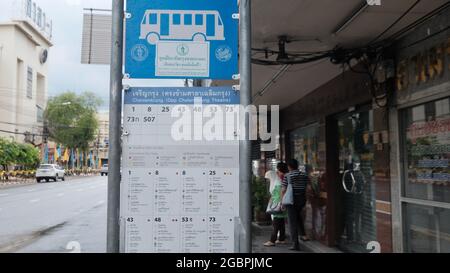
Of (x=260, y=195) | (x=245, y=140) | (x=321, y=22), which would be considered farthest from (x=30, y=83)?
(x=245, y=140)

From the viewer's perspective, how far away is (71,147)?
57906mm

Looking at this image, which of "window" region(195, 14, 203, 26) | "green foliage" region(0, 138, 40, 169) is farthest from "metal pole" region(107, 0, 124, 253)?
"green foliage" region(0, 138, 40, 169)

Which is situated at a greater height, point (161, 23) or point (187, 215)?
point (161, 23)

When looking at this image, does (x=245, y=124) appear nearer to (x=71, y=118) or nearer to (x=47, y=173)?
(x=47, y=173)

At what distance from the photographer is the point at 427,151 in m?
5.51

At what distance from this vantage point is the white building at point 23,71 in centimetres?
4969

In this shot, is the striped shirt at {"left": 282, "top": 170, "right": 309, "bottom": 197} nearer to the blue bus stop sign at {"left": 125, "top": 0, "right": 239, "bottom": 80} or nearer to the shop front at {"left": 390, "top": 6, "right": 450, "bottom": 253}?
the shop front at {"left": 390, "top": 6, "right": 450, "bottom": 253}

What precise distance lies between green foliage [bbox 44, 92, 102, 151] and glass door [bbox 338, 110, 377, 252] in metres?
51.3

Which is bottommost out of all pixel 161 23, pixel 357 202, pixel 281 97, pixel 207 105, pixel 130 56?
pixel 357 202

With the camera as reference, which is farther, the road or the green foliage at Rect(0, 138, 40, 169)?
the green foliage at Rect(0, 138, 40, 169)

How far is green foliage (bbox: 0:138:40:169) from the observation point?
34.5 m

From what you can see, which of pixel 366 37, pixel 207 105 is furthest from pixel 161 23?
A: pixel 366 37

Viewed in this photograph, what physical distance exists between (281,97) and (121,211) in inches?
340

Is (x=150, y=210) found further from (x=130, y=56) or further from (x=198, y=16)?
(x=198, y=16)
